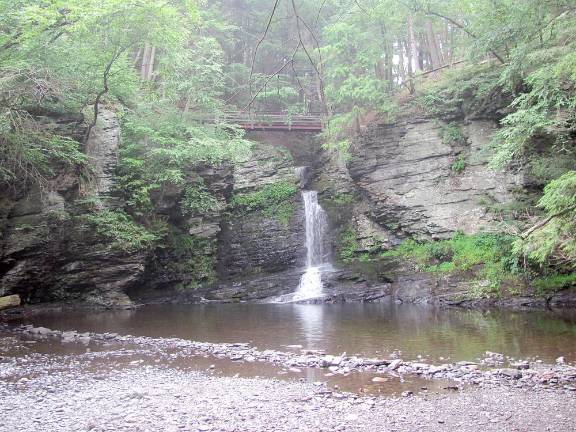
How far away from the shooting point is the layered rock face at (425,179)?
19.8m

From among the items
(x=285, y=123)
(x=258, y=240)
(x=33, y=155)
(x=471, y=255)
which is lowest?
(x=471, y=255)

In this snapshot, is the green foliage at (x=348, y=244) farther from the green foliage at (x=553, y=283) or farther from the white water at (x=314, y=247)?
the green foliage at (x=553, y=283)

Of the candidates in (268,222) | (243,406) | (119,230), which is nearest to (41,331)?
(119,230)

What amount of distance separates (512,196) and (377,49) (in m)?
9.17

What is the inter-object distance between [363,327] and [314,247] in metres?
10.7

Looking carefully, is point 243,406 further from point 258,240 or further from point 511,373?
point 258,240

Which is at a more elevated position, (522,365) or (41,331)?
(41,331)

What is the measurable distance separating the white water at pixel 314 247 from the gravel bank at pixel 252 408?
532 inches

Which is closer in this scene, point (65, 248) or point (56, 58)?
point (56, 58)

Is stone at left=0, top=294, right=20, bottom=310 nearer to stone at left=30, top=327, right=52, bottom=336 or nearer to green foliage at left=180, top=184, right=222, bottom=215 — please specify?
stone at left=30, top=327, right=52, bottom=336

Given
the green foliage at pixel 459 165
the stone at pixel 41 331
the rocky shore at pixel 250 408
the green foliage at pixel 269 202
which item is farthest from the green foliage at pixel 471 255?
the stone at pixel 41 331

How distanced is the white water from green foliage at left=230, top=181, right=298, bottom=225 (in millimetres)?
931

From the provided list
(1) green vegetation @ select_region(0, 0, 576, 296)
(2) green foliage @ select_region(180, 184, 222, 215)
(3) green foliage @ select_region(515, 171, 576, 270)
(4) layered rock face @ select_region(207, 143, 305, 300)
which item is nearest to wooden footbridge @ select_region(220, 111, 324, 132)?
(1) green vegetation @ select_region(0, 0, 576, 296)

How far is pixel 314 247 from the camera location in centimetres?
2266
